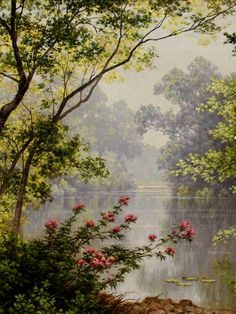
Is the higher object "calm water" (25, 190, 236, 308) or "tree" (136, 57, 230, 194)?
"tree" (136, 57, 230, 194)

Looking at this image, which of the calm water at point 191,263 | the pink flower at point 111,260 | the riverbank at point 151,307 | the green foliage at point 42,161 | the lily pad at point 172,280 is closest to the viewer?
the pink flower at point 111,260

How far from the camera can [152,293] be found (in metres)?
16.1

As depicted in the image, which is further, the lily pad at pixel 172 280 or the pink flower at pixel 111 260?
the lily pad at pixel 172 280

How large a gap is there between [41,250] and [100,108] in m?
105

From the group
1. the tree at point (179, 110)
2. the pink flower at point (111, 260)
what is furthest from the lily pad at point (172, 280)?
the tree at point (179, 110)

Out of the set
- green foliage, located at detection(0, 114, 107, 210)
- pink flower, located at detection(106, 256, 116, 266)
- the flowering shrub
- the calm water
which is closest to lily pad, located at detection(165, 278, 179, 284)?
the calm water

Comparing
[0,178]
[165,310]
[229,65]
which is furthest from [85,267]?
[229,65]

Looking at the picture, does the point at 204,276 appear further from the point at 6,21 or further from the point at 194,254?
the point at 6,21

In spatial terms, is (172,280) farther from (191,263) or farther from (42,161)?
(42,161)

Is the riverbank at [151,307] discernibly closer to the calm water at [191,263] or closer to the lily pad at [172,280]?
the calm water at [191,263]

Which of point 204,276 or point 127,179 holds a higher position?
point 127,179

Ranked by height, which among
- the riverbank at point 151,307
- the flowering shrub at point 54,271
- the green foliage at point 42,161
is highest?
the green foliage at point 42,161

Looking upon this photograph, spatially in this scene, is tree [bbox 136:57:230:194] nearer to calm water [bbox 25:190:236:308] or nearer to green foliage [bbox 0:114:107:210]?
calm water [bbox 25:190:236:308]

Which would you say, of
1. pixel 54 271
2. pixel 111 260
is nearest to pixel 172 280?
pixel 111 260
